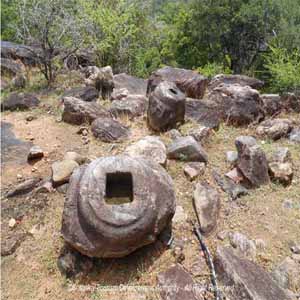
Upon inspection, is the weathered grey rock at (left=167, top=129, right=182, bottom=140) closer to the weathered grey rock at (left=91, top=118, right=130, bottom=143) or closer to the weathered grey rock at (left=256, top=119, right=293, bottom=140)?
the weathered grey rock at (left=91, top=118, right=130, bottom=143)

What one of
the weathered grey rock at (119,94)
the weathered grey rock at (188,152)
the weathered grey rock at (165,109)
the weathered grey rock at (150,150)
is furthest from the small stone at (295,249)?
the weathered grey rock at (119,94)

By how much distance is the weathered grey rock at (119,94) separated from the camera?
585 centimetres

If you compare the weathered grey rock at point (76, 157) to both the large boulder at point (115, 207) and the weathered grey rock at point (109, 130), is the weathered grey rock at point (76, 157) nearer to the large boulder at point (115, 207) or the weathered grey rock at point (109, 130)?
the weathered grey rock at point (109, 130)

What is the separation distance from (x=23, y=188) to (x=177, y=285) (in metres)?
2.10

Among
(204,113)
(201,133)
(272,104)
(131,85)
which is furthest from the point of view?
(131,85)

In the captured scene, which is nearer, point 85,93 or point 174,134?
point 174,134

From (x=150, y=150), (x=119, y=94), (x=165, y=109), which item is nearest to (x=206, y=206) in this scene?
(x=150, y=150)

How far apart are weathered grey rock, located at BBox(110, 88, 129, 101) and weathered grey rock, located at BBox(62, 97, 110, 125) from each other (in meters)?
0.74

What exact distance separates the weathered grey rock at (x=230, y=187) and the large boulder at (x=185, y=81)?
227 centimetres

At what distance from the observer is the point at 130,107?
527 centimetres

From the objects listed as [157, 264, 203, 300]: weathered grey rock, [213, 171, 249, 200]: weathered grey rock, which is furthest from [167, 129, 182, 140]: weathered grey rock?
[157, 264, 203, 300]: weathered grey rock

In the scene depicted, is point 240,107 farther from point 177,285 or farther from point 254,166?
point 177,285

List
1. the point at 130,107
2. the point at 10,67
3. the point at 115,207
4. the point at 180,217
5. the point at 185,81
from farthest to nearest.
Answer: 1. the point at 10,67
2. the point at 185,81
3. the point at 130,107
4. the point at 180,217
5. the point at 115,207

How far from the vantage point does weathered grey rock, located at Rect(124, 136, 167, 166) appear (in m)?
3.82
